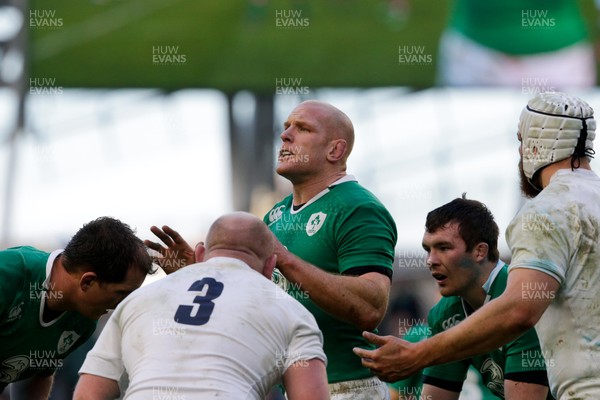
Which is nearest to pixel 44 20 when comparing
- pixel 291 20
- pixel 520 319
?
pixel 291 20

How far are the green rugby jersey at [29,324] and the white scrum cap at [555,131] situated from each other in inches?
109

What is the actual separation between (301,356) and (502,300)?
0.96m

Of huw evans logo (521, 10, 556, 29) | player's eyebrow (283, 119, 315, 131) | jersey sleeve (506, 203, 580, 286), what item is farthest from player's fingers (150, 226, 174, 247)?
huw evans logo (521, 10, 556, 29)

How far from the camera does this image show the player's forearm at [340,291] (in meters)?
6.82

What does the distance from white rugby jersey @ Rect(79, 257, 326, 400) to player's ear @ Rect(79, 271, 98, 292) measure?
3.76ft

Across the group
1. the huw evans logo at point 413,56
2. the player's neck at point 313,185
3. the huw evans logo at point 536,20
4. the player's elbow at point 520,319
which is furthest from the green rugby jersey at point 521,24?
the player's elbow at point 520,319

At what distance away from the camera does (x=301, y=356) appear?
569cm

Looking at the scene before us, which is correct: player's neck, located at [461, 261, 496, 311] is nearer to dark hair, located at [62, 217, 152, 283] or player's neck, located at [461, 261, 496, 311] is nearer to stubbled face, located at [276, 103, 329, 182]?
stubbled face, located at [276, 103, 329, 182]

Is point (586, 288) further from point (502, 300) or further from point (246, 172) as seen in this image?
point (246, 172)

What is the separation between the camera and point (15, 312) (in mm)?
7180

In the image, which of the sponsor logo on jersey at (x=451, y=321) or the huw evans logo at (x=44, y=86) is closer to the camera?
the sponsor logo on jersey at (x=451, y=321)

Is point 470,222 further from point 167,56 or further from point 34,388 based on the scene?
point 167,56

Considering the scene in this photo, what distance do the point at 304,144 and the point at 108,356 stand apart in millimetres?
2407

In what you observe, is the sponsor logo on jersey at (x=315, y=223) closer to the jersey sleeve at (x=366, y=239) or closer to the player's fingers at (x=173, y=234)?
the jersey sleeve at (x=366, y=239)
